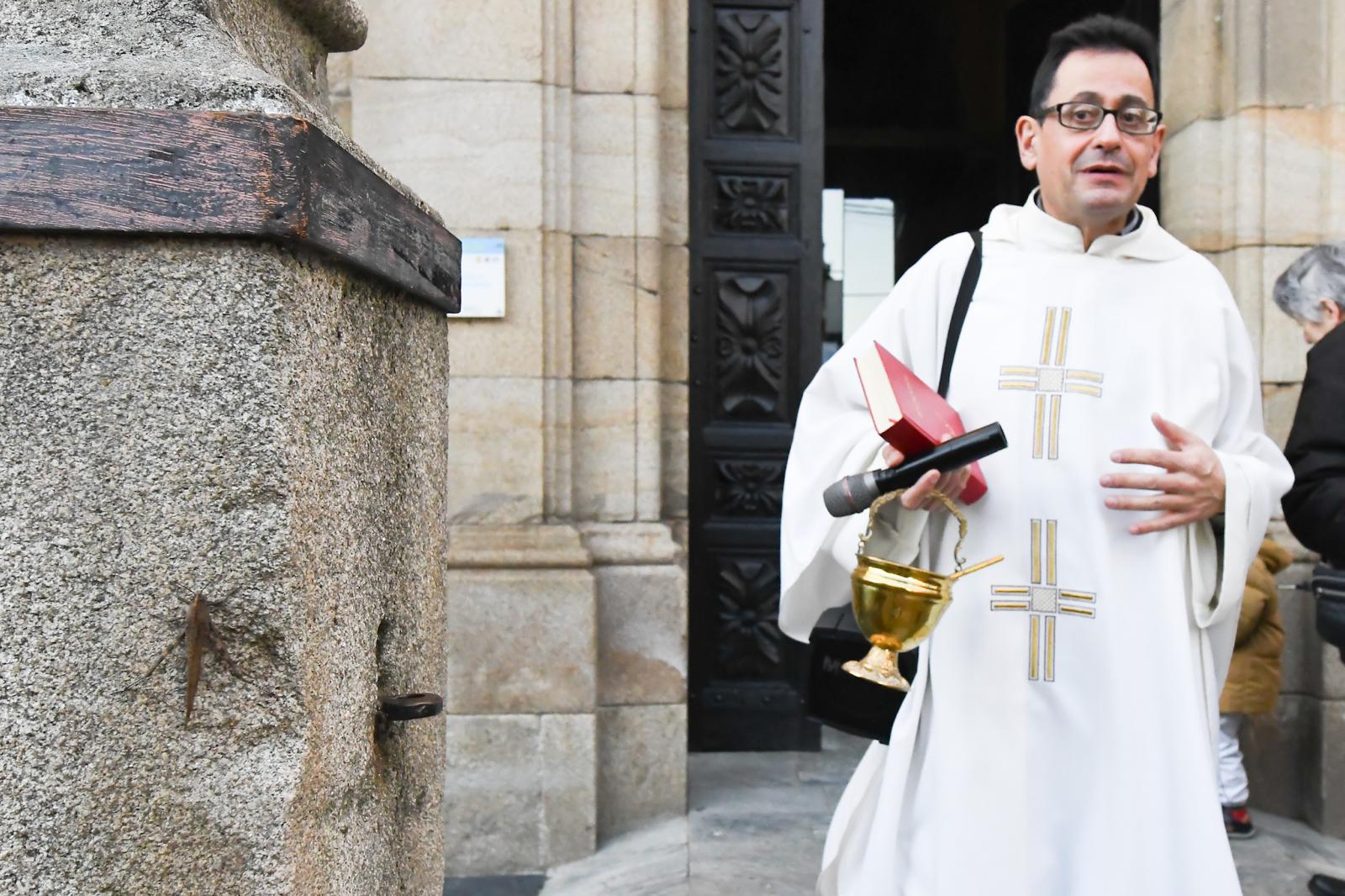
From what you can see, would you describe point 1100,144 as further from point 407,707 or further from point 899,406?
point 407,707

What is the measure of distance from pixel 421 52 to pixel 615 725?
235 cm

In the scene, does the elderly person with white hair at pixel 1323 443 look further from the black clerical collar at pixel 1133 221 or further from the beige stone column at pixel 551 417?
the beige stone column at pixel 551 417

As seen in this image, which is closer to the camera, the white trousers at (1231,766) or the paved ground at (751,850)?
the paved ground at (751,850)

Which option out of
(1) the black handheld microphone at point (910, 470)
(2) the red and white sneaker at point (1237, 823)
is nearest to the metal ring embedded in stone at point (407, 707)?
(1) the black handheld microphone at point (910, 470)

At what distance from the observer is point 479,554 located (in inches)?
165

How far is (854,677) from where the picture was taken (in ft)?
8.38

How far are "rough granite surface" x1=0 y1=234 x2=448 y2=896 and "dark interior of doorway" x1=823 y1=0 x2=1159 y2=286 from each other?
25.3 feet

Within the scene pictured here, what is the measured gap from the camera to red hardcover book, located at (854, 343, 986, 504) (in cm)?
218

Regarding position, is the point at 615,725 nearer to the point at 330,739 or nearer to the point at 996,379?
the point at 996,379

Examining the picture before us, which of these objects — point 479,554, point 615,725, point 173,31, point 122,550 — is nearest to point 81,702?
point 122,550

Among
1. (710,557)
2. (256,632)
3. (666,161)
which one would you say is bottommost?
(710,557)

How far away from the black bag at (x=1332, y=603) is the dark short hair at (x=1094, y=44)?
147 centimetres

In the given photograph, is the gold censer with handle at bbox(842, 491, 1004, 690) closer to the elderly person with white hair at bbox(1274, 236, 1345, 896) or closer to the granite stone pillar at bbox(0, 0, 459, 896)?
the granite stone pillar at bbox(0, 0, 459, 896)

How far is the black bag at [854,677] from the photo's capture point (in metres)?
2.59
